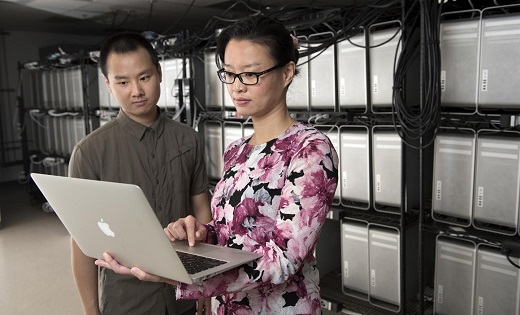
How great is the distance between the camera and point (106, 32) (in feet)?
23.3

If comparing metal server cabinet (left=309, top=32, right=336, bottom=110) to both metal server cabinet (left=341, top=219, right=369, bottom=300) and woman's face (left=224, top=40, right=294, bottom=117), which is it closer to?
metal server cabinet (left=341, top=219, right=369, bottom=300)

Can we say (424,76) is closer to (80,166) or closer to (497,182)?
(497,182)

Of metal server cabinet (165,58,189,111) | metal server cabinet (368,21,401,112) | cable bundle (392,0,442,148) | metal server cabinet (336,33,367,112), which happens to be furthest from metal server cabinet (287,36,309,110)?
metal server cabinet (165,58,189,111)

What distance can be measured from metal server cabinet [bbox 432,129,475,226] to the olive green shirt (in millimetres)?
1007

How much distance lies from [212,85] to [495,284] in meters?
1.89

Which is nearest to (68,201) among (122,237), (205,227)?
(122,237)

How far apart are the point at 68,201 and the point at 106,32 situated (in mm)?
6754

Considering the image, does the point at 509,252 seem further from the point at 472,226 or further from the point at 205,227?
the point at 205,227

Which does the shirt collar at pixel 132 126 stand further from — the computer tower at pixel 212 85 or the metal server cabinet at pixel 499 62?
the computer tower at pixel 212 85

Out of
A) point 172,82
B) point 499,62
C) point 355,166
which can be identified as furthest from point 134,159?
point 172,82

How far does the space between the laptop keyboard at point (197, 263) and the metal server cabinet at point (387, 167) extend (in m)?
1.28

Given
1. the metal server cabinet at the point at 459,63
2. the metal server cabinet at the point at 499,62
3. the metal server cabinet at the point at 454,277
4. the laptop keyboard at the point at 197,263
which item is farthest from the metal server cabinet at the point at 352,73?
the laptop keyboard at the point at 197,263

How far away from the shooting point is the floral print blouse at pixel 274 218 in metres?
0.85

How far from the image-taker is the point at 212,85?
2.87m
